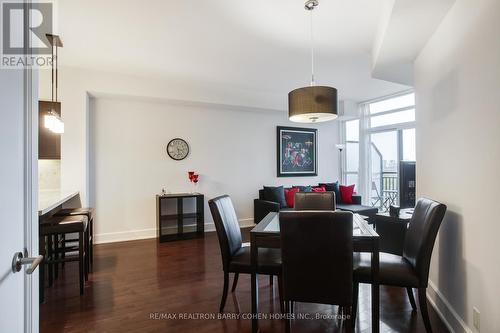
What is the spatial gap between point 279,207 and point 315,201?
205 cm

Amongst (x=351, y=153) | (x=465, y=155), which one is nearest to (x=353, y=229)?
(x=465, y=155)

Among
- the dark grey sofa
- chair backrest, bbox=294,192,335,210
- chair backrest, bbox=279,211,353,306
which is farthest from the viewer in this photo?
the dark grey sofa

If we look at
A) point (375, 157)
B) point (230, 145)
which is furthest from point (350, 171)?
point (230, 145)

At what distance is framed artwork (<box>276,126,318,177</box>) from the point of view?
6.19 m

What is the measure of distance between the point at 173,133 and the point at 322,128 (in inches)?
140

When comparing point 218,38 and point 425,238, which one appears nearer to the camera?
point 425,238

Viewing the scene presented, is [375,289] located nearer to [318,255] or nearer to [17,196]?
[318,255]

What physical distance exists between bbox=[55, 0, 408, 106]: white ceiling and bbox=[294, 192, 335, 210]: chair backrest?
70.5 inches

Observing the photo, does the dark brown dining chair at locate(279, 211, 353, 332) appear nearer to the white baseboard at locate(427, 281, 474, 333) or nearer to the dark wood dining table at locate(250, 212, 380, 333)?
the dark wood dining table at locate(250, 212, 380, 333)

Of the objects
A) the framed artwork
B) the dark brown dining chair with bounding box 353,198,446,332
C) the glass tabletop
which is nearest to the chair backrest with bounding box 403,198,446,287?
the dark brown dining chair with bounding box 353,198,446,332

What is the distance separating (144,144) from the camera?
489 centimetres

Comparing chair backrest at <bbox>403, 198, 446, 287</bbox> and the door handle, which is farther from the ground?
the door handle

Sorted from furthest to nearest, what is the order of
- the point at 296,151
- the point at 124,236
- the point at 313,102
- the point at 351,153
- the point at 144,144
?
1. the point at 351,153
2. the point at 296,151
3. the point at 144,144
4. the point at 124,236
5. the point at 313,102

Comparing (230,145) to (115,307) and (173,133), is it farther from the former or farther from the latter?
(115,307)
